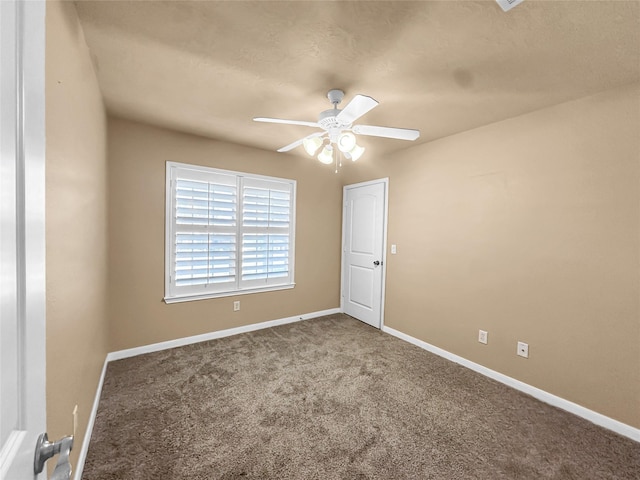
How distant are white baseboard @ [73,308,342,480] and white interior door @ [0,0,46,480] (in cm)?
149

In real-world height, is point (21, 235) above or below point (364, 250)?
above

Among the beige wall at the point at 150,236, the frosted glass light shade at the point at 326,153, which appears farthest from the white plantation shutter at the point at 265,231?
the frosted glass light shade at the point at 326,153

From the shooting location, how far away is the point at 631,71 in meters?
1.80

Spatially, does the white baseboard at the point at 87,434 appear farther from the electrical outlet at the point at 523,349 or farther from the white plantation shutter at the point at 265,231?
the electrical outlet at the point at 523,349

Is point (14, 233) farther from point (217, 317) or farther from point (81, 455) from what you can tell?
point (217, 317)

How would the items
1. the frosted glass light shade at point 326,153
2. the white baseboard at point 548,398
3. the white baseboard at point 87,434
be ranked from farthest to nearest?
1. the frosted glass light shade at point 326,153
2. the white baseboard at point 548,398
3. the white baseboard at point 87,434

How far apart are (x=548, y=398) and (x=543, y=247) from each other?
3.99 ft

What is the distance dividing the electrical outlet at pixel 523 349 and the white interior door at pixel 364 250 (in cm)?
162

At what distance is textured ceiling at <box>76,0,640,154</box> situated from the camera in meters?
1.40

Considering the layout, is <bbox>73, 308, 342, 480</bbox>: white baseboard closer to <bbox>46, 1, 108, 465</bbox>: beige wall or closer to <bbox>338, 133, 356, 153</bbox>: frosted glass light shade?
<bbox>46, 1, 108, 465</bbox>: beige wall

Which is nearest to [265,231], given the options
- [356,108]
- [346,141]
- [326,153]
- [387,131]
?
[326,153]

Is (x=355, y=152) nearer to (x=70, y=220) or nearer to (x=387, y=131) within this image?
(x=387, y=131)

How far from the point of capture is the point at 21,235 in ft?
1.56

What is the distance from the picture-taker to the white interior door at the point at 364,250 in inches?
151
